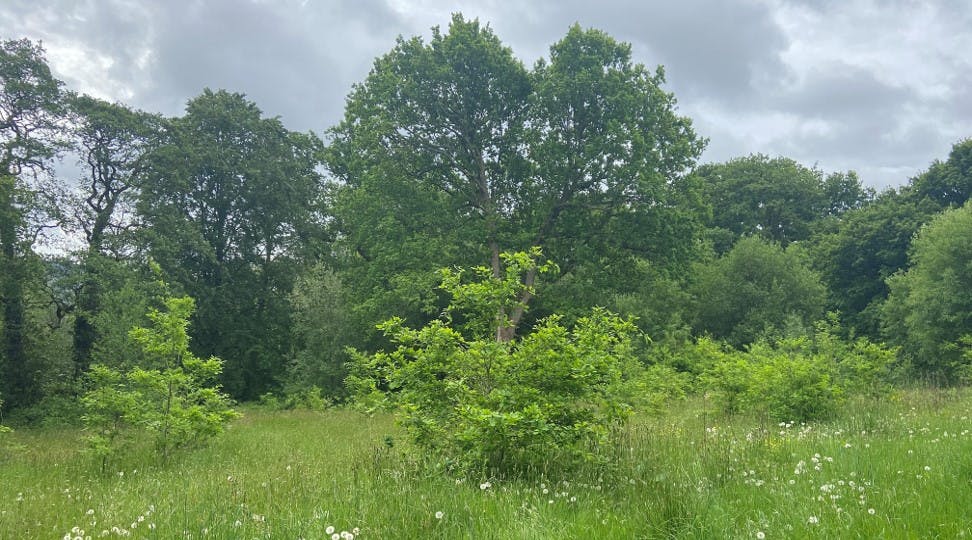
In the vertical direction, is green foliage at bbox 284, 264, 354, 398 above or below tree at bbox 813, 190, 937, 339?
below

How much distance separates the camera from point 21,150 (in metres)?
22.3

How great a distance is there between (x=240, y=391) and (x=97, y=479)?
23895 mm

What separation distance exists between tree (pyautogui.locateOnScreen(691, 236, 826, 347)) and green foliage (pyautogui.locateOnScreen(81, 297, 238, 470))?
2768cm

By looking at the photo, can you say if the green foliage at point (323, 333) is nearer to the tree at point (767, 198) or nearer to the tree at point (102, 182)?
the tree at point (102, 182)

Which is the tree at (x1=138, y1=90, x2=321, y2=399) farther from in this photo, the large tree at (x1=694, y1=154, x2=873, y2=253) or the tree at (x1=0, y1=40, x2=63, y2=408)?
the large tree at (x1=694, y1=154, x2=873, y2=253)

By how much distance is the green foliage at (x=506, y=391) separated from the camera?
5906mm

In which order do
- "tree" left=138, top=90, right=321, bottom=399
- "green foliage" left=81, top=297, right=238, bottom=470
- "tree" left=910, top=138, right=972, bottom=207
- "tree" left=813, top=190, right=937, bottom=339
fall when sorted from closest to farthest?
"green foliage" left=81, top=297, right=238, bottom=470 → "tree" left=138, top=90, right=321, bottom=399 → "tree" left=813, top=190, right=937, bottom=339 → "tree" left=910, top=138, right=972, bottom=207

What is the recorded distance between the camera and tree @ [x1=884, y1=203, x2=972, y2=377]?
22.7 m

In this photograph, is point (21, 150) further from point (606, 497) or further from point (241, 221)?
point (606, 497)

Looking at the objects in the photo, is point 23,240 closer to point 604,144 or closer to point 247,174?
point 247,174

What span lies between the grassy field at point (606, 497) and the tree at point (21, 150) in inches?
674

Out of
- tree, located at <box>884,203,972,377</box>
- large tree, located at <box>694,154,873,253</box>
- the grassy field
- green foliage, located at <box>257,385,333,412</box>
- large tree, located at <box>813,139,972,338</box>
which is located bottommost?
green foliage, located at <box>257,385,333,412</box>

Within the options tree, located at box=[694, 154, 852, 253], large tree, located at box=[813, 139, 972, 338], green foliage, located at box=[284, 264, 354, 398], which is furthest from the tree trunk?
tree, located at box=[694, 154, 852, 253]

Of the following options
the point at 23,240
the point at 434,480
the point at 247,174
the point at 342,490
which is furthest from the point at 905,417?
the point at 247,174
